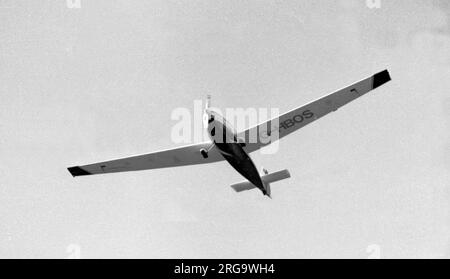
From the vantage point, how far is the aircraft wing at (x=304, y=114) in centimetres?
2014

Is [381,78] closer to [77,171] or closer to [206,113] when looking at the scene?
[206,113]

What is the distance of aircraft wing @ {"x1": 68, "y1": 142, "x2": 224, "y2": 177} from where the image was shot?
22391mm

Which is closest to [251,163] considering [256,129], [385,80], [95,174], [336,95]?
[256,129]

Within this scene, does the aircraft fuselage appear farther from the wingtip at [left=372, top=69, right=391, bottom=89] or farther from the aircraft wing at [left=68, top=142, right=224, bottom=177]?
the wingtip at [left=372, top=69, right=391, bottom=89]

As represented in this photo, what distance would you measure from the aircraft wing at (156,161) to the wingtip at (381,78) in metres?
7.39

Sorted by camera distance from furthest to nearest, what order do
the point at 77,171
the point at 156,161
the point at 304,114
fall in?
the point at 77,171
the point at 156,161
the point at 304,114

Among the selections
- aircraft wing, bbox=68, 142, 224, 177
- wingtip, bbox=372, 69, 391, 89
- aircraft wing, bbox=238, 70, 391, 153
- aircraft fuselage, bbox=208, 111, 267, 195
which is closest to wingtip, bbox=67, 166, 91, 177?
aircraft wing, bbox=68, 142, 224, 177

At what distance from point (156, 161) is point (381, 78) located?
1089 cm

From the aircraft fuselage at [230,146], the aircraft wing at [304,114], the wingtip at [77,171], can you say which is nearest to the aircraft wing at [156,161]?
the wingtip at [77,171]

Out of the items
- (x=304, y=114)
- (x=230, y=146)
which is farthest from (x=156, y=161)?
(x=304, y=114)

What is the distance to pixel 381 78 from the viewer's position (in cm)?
1981

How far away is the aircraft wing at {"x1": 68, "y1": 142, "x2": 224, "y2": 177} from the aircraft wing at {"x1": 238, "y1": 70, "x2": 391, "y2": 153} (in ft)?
5.92

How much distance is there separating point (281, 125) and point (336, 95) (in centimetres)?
278

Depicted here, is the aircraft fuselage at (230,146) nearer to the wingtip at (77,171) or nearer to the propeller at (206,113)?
the propeller at (206,113)
